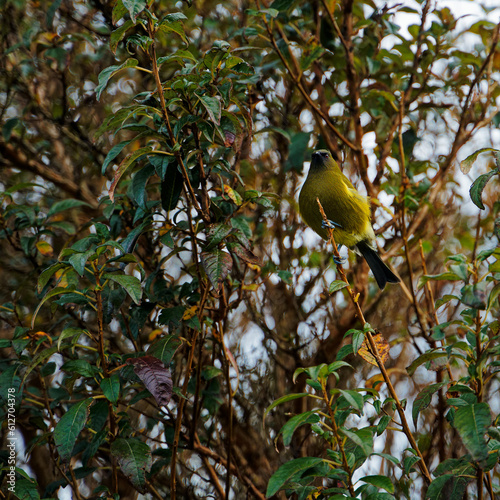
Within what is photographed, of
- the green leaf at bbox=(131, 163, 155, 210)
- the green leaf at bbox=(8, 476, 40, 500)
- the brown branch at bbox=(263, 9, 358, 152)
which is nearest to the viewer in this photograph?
the green leaf at bbox=(8, 476, 40, 500)

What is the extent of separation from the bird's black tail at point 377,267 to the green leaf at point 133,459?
142 centimetres

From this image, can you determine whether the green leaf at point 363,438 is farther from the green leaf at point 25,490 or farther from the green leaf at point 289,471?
the green leaf at point 25,490

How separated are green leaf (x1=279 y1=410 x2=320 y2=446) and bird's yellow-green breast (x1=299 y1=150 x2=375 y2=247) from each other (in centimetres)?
149

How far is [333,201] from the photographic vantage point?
279 cm

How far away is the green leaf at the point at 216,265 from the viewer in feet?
5.16

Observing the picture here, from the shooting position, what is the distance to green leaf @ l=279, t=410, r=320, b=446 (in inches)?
49.1

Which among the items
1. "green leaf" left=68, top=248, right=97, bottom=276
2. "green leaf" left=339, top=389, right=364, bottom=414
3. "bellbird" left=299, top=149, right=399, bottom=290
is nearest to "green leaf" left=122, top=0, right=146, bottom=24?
"green leaf" left=68, top=248, right=97, bottom=276

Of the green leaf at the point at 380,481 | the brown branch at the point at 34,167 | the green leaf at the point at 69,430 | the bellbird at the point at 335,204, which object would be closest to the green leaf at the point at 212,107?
the green leaf at the point at 69,430

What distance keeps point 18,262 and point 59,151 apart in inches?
31.8

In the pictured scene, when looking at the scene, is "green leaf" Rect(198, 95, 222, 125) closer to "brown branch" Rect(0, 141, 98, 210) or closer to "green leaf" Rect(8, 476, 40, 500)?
"green leaf" Rect(8, 476, 40, 500)

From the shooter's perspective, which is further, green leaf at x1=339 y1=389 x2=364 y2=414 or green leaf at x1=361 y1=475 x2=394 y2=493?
green leaf at x1=361 y1=475 x2=394 y2=493

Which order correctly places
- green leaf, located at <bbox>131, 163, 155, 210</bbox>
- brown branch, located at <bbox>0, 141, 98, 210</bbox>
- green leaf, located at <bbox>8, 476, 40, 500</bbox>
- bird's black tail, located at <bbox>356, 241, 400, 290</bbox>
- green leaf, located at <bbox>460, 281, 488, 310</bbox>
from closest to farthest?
1. green leaf, located at <bbox>460, 281, 488, 310</bbox>
2. green leaf, located at <bbox>8, 476, 40, 500</bbox>
3. green leaf, located at <bbox>131, 163, 155, 210</bbox>
4. bird's black tail, located at <bbox>356, 241, 400, 290</bbox>
5. brown branch, located at <bbox>0, 141, 98, 210</bbox>

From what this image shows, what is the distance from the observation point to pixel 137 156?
1.65m

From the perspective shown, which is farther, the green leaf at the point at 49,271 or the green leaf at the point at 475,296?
the green leaf at the point at 49,271
